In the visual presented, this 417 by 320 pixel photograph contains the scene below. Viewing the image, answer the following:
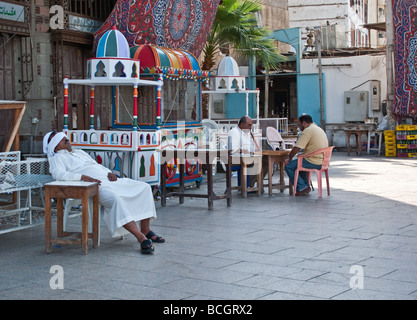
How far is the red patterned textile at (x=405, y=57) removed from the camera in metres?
18.5

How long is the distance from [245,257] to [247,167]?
461 centimetres

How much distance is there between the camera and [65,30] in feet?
38.6

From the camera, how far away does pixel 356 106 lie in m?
22.0

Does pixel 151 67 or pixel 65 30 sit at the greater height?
pixel 65 30

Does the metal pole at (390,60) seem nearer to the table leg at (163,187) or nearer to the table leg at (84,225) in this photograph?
the table leg at (163,187)

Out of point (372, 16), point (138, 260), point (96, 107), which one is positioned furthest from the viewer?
point (372, 16)

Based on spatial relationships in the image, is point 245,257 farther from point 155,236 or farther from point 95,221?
point 95,221

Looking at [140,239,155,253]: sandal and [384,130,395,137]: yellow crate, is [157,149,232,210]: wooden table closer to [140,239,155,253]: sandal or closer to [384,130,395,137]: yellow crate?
[140,239,155,253]: sandal

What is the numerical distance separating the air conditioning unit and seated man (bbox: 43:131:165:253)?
51.8 feet

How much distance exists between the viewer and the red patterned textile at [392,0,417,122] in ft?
60.8

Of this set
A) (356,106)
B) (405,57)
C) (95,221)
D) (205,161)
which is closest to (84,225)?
(95,221)

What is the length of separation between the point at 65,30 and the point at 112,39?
2.03 metres

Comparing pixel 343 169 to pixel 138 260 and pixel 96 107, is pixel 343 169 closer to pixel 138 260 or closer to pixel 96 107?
pixel 96 107
